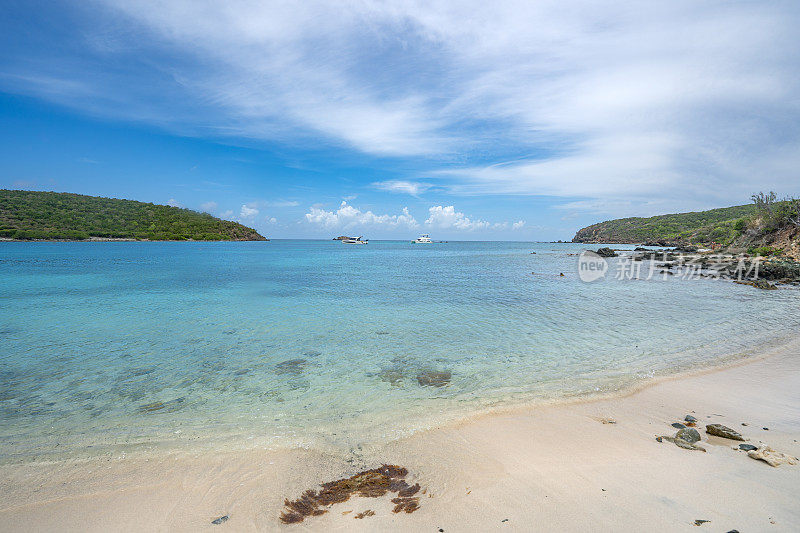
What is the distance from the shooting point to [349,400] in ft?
27.6

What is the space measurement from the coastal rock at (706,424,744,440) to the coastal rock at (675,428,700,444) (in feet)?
1.14

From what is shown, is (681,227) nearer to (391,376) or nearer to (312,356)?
(391,376)

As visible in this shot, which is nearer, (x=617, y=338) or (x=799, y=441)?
(x=799, y=441)

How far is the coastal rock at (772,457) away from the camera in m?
5.41

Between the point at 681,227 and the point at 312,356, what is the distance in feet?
526

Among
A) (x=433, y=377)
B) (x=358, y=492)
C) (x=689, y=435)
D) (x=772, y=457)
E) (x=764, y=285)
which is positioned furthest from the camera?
(x=764, y=285)

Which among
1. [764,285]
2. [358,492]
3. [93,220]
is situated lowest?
[358,492]

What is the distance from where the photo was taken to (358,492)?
197 inches

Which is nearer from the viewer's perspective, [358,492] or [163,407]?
[358,492]

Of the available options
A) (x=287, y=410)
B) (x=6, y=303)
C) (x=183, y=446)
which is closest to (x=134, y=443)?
(x=183, y=446)

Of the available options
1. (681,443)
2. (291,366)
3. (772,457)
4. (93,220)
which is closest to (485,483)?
(681,443)

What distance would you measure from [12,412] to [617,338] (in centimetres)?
1808

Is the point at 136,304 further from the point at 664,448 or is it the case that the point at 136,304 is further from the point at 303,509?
the point at 664,448

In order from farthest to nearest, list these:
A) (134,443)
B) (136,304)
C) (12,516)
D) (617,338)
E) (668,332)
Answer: (136,304), (668,332), (617,338), (134,443), (12,516)
